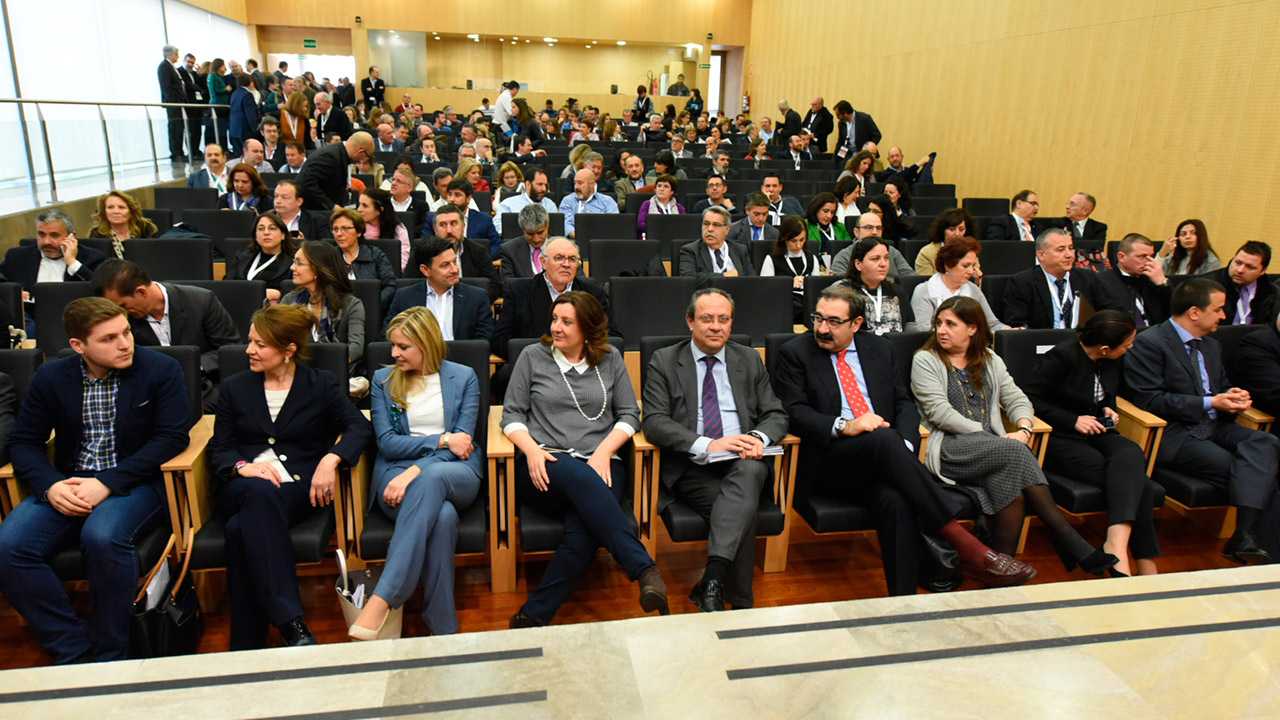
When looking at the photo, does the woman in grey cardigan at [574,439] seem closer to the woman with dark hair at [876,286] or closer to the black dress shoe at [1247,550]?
the woman with dark hair at [876,286]

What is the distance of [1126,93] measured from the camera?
21.6 feet

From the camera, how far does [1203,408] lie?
310 cm

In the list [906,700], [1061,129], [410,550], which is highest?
[1061,129]

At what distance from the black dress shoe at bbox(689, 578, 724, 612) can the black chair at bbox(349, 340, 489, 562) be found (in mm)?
743

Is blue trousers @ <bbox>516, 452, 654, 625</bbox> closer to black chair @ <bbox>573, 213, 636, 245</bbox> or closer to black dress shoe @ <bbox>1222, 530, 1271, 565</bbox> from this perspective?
black dress shoe @ <bbox>1222, 530, 1271, 565</bbox>

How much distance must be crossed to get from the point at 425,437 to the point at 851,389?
1633 millimetres

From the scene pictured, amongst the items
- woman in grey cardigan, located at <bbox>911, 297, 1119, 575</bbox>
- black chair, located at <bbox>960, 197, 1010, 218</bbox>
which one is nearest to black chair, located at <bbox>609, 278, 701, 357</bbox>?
woman in grey cardigan, located at <bbox>911, 297, 1119, 575</bbox>

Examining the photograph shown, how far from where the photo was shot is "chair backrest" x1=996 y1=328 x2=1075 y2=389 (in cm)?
328

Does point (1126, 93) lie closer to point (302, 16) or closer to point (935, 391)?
point (935, 391)

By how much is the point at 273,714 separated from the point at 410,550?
1.00 m

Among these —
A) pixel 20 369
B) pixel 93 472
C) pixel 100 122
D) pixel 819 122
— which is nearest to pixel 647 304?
pixel 93 472

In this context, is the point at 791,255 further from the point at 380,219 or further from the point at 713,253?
the point at 380,219

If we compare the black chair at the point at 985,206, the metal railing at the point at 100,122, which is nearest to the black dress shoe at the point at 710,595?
the black chair at the point at 985,206

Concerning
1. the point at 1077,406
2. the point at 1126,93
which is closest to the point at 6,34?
the point at 1077,406
